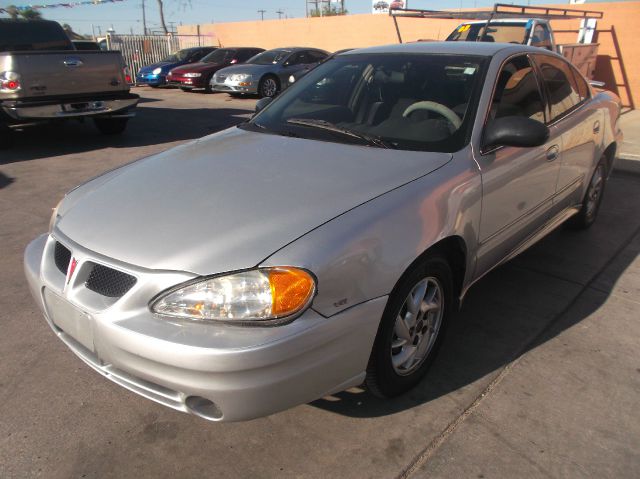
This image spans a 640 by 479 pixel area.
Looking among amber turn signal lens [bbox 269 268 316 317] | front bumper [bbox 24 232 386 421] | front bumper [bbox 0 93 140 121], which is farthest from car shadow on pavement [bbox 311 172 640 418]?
front bumper [bbox 0 93 140 121]

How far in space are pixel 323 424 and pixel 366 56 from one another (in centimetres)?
239

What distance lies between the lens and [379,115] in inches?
126

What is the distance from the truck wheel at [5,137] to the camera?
8180mm

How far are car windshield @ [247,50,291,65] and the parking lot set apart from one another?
1268 cm

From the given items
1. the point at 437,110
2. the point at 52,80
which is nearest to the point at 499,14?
the point at 52,80

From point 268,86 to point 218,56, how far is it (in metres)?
3.73

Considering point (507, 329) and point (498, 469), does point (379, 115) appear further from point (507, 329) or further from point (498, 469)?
point (498, 469)

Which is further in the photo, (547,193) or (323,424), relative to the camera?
(547,193)

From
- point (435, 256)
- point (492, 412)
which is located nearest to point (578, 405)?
point (492, 412)

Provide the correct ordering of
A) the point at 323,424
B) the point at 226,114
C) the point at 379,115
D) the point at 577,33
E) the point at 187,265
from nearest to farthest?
the point at 187,265 < the point at 323,424 < the point at 379,115 < the point at 226,114 < the point at 577,33

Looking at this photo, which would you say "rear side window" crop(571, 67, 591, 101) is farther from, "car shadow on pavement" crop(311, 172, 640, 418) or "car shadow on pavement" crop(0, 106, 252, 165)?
"car shadow on pavement" crop(0, 106, 252, 165)

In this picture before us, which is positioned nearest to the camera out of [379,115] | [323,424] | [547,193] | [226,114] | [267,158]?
[323,424]

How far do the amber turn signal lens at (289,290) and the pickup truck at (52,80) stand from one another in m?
6.94

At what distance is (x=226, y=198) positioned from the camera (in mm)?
2383
